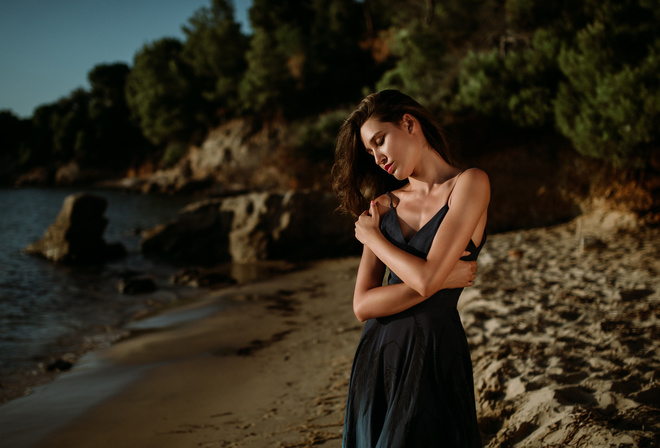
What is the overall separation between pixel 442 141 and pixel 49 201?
3641 cm

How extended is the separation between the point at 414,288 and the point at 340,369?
3.26 m

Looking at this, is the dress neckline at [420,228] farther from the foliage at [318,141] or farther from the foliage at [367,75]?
the foliage at [318,141]

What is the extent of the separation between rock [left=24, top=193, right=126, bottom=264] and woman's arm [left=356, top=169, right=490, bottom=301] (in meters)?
13.8

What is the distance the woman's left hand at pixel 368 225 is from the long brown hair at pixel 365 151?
0.23 meters

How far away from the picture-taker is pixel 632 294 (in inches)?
207

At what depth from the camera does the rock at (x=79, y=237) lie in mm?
13812

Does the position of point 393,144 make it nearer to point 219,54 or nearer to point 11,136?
point 219,54

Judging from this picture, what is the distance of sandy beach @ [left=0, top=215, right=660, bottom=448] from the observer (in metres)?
3.16

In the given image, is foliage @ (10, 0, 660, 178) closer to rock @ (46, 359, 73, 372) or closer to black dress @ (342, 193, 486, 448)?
black dress @ (342, 193, 486, 448)

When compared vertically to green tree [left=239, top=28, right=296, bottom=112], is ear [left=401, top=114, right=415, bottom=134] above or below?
below

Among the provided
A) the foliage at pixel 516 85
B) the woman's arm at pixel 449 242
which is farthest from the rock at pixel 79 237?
the woman's arm at pixel 449 242

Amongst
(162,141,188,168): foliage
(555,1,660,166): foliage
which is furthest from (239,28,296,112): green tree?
(555,1,660,166): foliage

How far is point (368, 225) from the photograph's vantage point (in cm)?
196

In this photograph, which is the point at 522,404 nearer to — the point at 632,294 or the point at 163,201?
the point at 632,294
